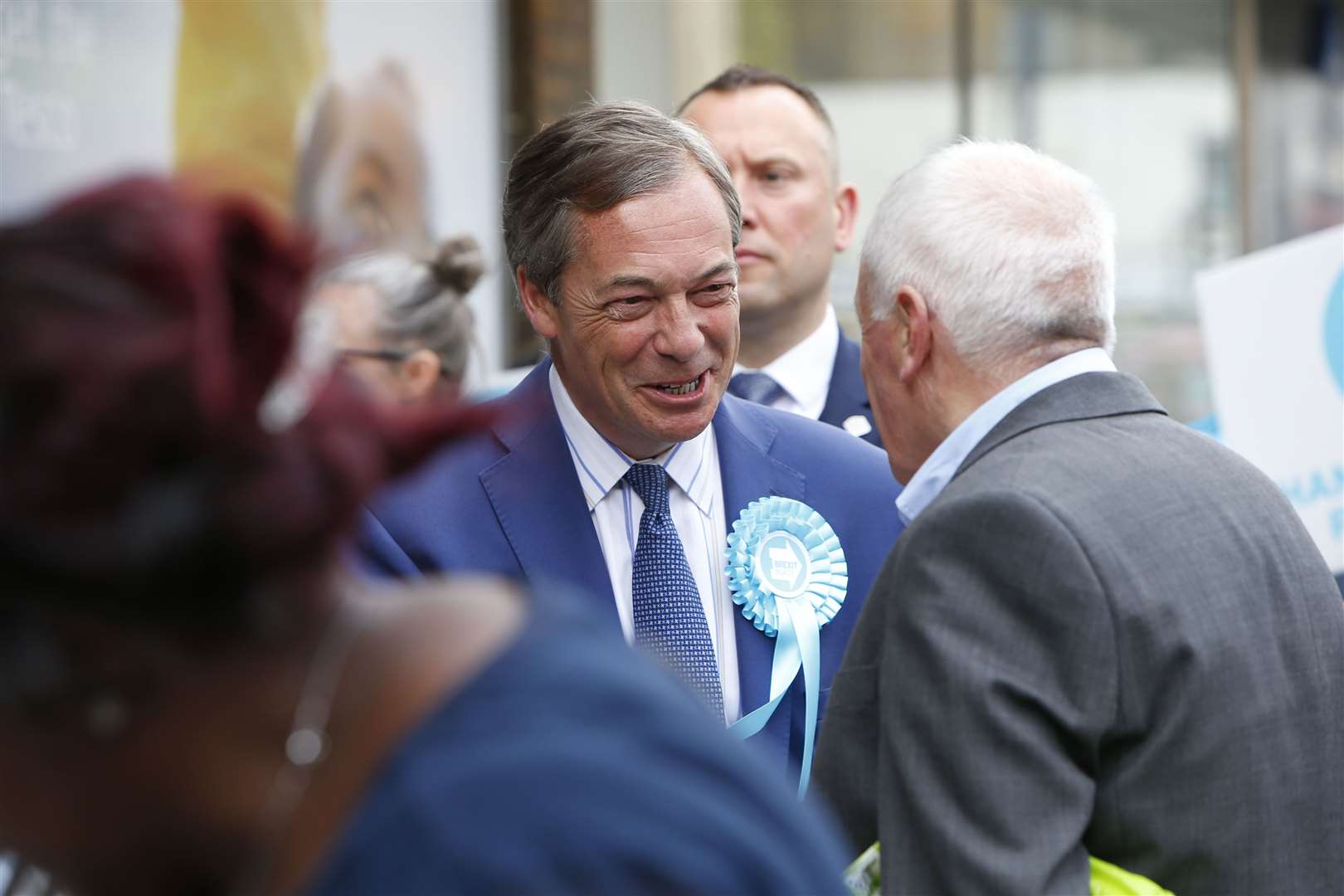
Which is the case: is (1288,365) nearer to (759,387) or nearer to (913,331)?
(759,387)

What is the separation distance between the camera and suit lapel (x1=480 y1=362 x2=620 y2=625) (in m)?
2.93

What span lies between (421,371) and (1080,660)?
8.69 ft

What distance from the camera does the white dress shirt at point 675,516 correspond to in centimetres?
296

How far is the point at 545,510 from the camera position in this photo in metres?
2.96

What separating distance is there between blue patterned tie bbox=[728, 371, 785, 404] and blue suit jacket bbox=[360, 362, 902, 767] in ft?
3.20

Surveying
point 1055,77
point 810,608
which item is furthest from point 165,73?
point 1055,77

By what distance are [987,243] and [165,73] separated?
10.2ft

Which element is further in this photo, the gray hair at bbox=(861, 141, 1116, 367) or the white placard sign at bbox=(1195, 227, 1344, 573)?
the white placard sign at bbox=(1195, 227, 1344, 573)

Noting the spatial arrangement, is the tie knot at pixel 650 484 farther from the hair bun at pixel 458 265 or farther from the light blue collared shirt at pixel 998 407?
the hair bun at pixel 458 265

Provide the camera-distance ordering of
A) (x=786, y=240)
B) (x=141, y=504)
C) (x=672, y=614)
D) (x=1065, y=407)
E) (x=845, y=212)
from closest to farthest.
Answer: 1. (x=141, y=504)
2. (x=1065, y=407)
3. (x=672, y=614)
4. (x=786, y=240)
5. (x=845, y=212)

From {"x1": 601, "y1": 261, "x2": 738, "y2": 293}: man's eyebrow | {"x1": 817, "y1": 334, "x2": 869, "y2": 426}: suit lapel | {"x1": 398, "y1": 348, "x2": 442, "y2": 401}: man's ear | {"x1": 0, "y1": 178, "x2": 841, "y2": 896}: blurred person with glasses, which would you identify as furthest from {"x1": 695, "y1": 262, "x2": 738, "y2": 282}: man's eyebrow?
{"x1": 0, "y1": 178, "x2": 841, "y2": 896}: blurred person with glasses

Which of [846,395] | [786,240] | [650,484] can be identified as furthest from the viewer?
[786,240]

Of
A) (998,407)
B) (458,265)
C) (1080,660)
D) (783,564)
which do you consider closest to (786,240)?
(458,265)

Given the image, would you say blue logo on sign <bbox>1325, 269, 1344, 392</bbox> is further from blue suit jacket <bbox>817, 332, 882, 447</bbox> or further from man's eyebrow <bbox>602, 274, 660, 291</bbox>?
man's eyebrow <bbox>602, 274, 660, 291</bbox>
